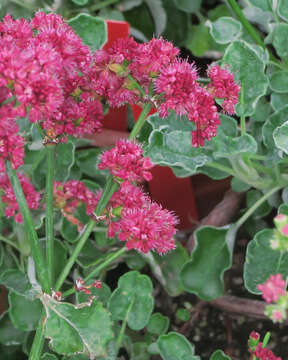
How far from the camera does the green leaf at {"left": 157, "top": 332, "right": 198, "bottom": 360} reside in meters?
0.79

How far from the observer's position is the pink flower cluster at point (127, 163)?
600 millimetres

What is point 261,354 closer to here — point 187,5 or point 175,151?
point 175,151

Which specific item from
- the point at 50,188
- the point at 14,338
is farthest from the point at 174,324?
the point at 50,188

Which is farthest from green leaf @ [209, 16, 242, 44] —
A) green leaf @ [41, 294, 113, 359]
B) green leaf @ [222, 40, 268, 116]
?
green leaf @ [41, 294, 113, 359]

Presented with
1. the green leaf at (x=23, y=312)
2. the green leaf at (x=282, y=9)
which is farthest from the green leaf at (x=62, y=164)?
the green leaf at (x=282, y=9)

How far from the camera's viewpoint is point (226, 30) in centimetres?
97

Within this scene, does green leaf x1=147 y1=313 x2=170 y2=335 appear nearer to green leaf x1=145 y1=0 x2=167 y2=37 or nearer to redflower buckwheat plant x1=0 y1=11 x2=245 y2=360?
redflower buckwheat plant x1=0 y1=11 x2=245 y2=360

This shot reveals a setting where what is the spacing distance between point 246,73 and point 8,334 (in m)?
0.61

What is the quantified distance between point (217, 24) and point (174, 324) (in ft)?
1.84

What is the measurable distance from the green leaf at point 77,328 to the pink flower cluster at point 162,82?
0.23m

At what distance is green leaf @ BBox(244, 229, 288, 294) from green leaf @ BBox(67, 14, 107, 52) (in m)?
0.39

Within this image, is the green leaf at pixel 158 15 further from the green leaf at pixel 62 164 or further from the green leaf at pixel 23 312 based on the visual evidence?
the green leaf at pixel 23 312

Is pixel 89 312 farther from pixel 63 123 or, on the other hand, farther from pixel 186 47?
pixel 186 47

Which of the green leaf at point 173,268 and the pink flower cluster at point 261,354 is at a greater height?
the pink flower cluster at point 261,354
